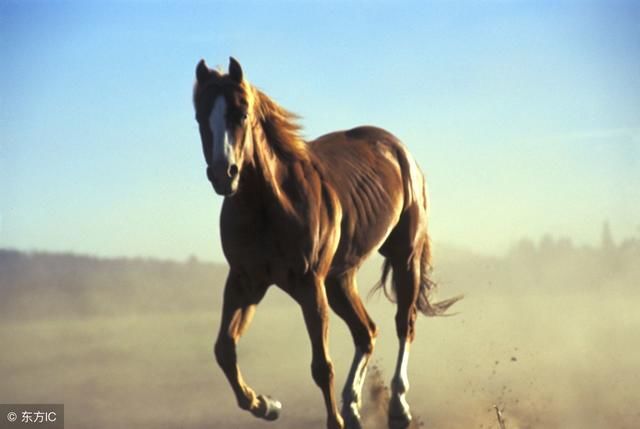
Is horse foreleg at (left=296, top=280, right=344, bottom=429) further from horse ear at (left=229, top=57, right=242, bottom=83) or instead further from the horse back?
horse ear at (left=229, top=57, right=242, bottom=83)

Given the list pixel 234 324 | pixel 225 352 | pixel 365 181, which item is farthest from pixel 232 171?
pixel 365 181

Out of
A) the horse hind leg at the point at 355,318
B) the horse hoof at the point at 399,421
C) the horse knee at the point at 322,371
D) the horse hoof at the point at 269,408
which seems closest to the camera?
the horse knee at the point at 322,371

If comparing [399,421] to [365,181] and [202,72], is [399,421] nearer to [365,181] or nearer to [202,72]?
[365,181]

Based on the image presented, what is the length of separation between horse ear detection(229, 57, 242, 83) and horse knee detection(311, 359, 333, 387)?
1.89m

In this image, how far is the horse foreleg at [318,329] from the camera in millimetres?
9461

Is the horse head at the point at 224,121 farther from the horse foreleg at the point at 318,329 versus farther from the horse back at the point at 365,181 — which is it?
the horse back at the point at 365,181

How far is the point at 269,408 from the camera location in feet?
32.3

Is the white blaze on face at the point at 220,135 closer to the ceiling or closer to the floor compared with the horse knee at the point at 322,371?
closer to the ceiling

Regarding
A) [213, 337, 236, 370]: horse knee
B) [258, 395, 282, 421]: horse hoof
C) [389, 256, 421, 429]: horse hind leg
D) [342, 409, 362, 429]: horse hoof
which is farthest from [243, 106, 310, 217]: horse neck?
[389, 256, 421, 429]: horse hind leg

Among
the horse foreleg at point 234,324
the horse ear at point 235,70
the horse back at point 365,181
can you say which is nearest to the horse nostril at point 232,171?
the horse ear at point 235,70

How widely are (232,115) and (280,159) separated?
2.37 ft

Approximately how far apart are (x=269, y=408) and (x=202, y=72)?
2.29m

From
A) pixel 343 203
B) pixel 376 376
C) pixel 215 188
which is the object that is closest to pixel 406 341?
pixel 376 376

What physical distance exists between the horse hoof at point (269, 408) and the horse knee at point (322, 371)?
0.42 m
